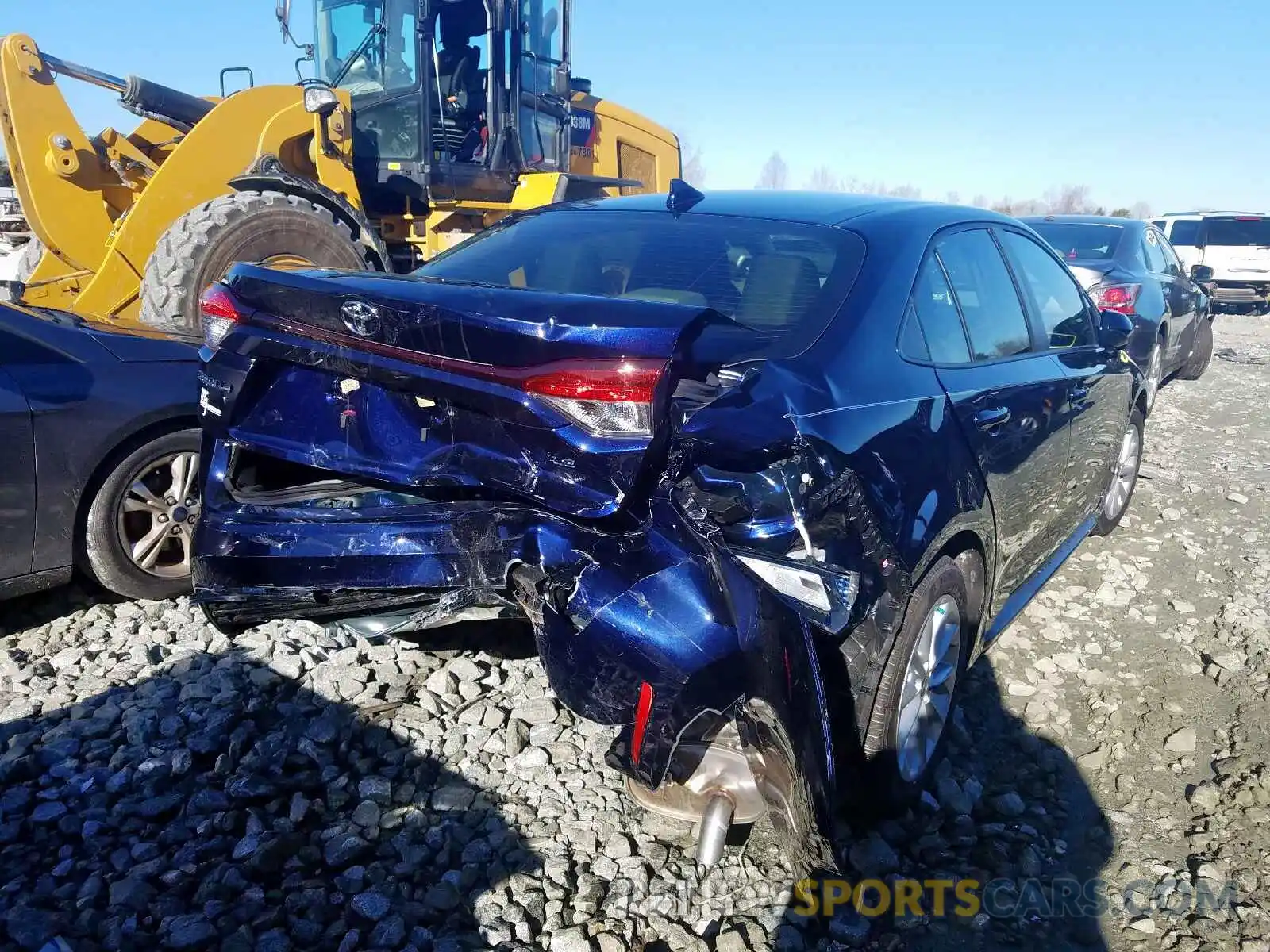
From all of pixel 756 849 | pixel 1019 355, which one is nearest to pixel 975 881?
pixel 756 849

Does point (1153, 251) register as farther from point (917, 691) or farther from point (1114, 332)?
point (917, 691)

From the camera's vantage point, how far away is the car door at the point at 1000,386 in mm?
2797

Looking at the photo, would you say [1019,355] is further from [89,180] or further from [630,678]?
[89,180]

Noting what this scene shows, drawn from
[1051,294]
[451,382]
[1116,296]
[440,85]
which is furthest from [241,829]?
[1116,296]

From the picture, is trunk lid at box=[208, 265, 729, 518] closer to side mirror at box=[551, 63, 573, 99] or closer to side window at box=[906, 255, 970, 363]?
side window at box=[906, 255, 970, 363]

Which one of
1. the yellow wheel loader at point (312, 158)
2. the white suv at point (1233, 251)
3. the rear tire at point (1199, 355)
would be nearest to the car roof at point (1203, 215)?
the white suv at point (1233, 251)

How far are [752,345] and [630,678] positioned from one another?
878 millimetres

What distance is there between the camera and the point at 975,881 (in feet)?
8.16

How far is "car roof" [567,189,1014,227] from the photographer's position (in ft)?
9.79

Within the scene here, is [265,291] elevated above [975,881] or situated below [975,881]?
above

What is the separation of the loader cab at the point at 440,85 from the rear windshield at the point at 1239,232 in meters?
15.1

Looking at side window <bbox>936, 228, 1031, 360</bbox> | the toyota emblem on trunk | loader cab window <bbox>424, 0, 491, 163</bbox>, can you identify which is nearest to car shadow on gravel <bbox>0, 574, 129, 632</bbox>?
the toyota emblem on trunk

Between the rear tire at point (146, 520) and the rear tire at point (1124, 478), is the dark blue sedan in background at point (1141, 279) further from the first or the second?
the rear tire at point (146, 520)

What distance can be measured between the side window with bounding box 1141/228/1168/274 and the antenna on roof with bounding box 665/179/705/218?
699 cm
